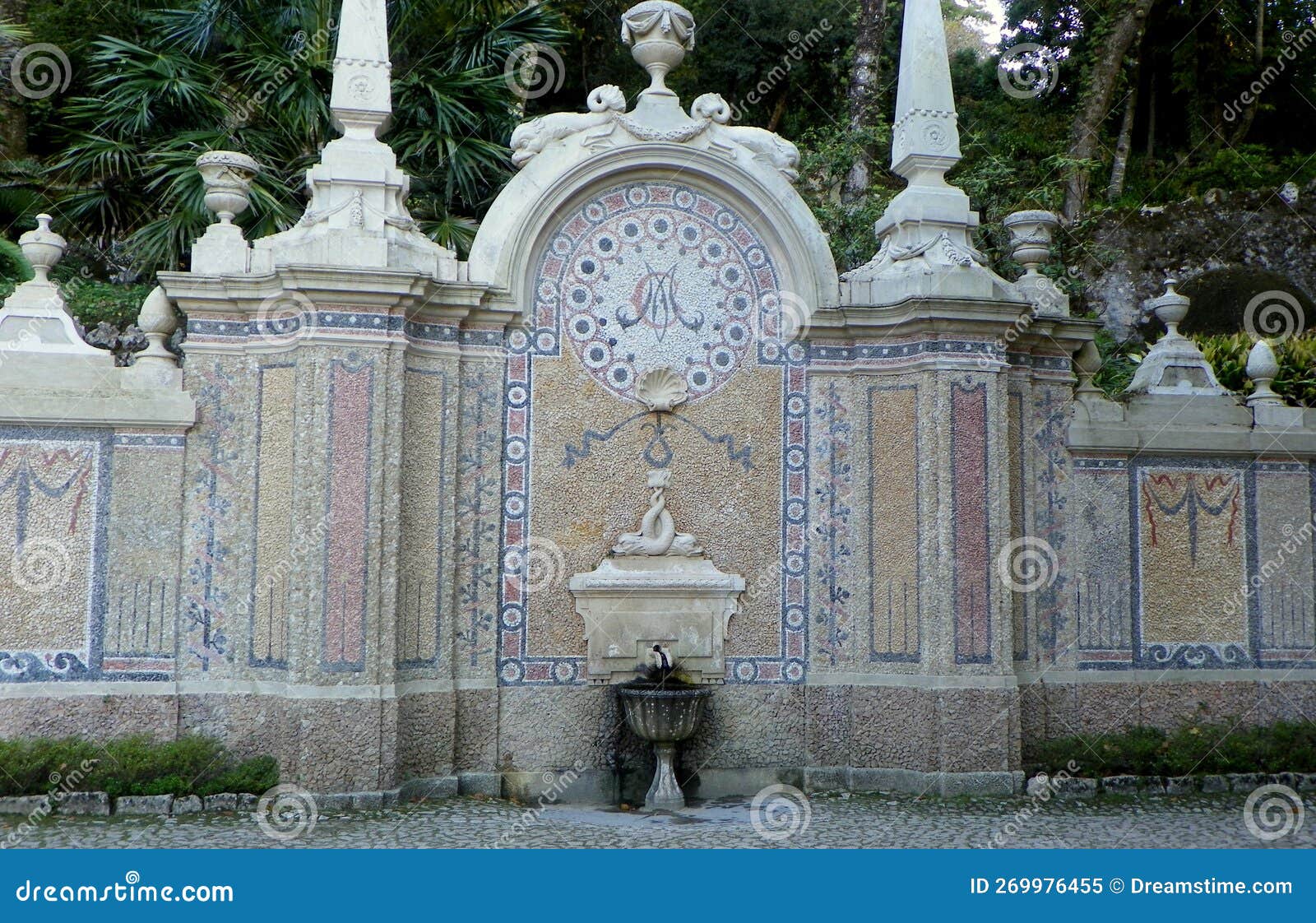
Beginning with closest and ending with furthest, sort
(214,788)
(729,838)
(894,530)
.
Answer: (729,838) → (214,788) → (894,530)

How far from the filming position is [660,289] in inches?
366

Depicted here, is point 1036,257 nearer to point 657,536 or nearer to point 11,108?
point 657,536

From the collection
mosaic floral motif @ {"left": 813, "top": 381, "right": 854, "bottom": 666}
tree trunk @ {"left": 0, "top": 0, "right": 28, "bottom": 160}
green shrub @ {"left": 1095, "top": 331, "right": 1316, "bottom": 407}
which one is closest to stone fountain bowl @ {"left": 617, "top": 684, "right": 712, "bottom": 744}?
mosaic floral motif @ {"left": 813, "top": 381, "right": 854, "bottom": 666}

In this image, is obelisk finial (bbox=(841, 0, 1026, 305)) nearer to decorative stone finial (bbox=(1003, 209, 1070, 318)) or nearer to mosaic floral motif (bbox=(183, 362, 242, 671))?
decorative stone finial (bbox=(1003, 209, 1070, 318))

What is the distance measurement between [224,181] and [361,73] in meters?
1.20

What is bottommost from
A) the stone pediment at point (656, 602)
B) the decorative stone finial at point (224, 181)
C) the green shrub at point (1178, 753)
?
the green shrub at point (1178, 753)

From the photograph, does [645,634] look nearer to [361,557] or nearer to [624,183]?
[361,557]

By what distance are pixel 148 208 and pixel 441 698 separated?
7031mm

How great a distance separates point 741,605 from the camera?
913cm

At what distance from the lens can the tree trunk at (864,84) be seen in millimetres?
14688

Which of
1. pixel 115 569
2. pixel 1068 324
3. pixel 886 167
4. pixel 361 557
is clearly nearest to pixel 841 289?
pixel 1068 324

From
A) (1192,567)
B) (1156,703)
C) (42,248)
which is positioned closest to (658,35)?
(42,248)

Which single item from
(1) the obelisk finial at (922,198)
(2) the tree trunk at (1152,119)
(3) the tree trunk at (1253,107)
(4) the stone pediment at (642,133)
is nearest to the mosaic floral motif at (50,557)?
(4) the stone pediment at (642,133)

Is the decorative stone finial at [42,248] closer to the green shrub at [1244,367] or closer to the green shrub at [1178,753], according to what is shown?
the green shrub at [1178,753]
